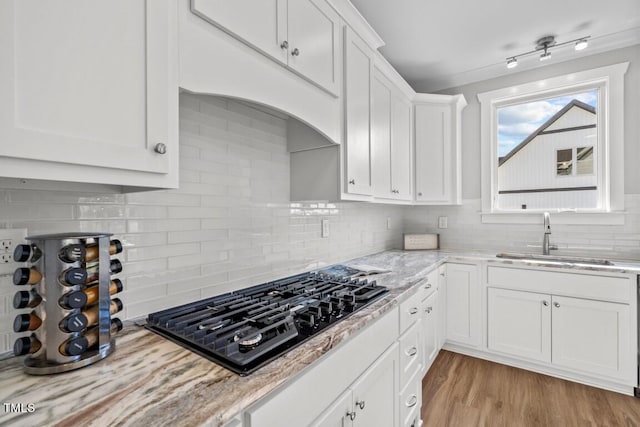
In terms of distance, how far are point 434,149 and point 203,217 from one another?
244 cm

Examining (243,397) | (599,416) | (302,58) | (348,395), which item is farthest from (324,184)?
(599,416)

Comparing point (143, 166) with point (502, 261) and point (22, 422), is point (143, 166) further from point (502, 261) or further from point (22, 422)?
point (502, 261)

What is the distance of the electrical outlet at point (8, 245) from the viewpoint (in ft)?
2.83

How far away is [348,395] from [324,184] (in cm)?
107

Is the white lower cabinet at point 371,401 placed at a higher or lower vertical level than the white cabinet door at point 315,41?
lower

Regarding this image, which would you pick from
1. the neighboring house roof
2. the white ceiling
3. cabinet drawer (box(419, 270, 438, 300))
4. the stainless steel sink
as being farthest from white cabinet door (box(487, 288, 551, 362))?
the white ceiling

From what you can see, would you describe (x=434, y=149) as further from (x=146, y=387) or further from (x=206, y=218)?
(x=146, y=387)

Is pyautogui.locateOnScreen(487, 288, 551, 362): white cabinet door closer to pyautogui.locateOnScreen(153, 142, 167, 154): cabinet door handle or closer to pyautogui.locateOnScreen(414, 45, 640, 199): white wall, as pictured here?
pyautogui.locateOnScreen(414, 45, 640, 199): white wall

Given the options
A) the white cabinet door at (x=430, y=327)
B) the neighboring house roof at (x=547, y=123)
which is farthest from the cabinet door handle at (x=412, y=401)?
the neighboring house roof at (x=547, y=123)

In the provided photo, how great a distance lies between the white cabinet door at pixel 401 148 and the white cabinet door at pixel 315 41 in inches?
39.0

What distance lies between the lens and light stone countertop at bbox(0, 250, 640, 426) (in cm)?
61

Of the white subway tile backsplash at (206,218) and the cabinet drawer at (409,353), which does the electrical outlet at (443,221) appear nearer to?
the white subway tile backsplash at (206,218)

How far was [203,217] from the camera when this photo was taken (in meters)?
1.40

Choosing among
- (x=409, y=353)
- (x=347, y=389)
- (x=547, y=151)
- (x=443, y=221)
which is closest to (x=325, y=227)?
(x=409, y=353)
